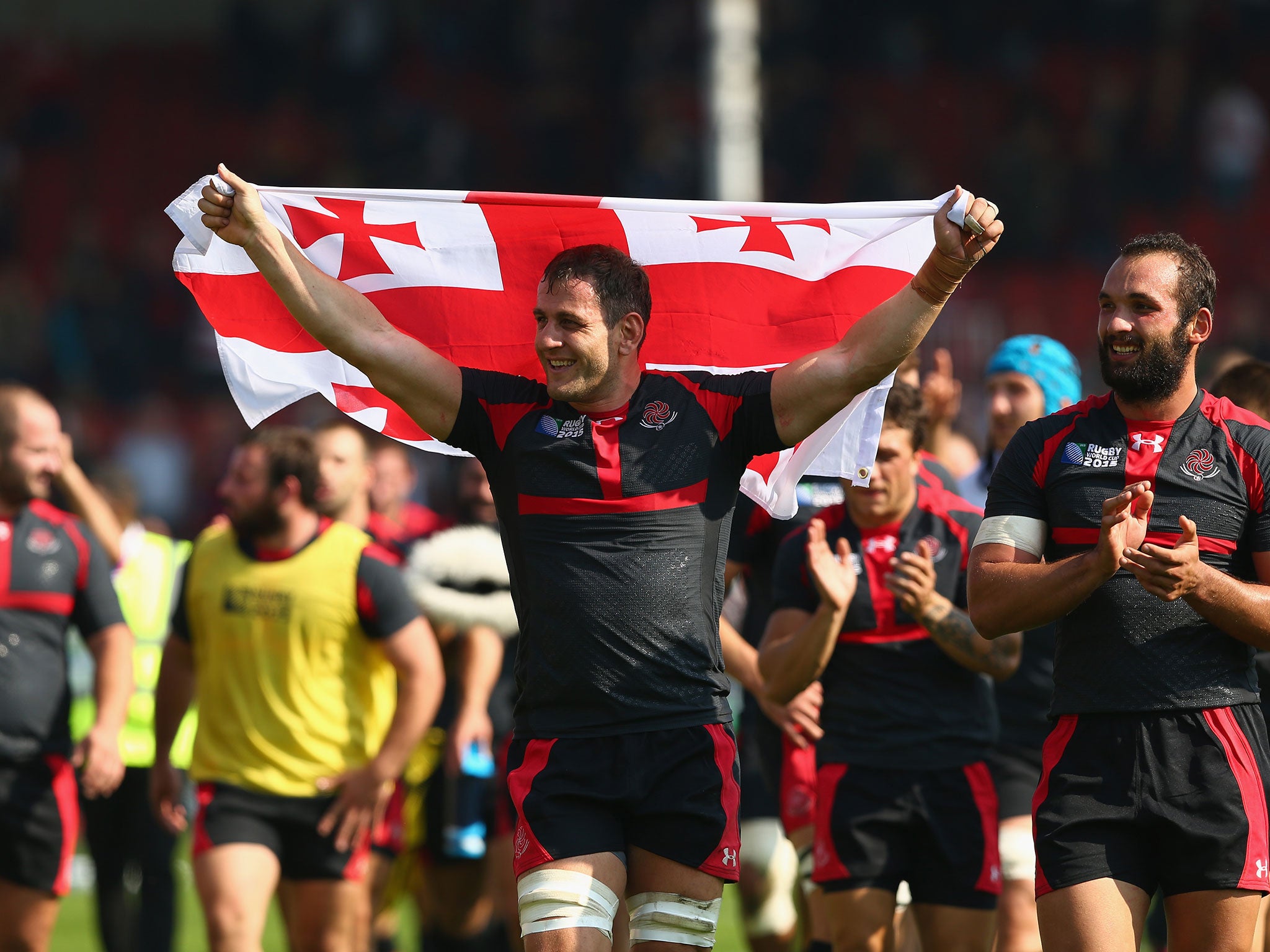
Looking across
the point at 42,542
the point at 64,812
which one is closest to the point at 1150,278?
the point at 42,542

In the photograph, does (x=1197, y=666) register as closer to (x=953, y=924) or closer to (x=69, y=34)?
(x=953, y=924)

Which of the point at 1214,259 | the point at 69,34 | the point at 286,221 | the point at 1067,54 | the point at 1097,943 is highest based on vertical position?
the point at 69,34

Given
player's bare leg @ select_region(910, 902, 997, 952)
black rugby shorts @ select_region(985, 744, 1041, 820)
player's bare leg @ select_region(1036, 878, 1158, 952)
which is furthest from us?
black rugby shorts @ select_region(985, 744, 1041, 820)

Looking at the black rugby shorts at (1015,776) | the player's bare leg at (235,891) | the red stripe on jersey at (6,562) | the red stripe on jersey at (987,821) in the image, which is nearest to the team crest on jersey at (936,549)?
the red stripe on jersey at (987,821)

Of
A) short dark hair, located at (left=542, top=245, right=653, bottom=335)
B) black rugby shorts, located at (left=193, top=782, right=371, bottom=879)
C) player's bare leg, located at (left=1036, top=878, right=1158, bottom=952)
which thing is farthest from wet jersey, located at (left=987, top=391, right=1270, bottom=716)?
black rugby shorts, located at (left=193, top=782, right=371, bottom=879)

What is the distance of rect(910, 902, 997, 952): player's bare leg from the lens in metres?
5.95

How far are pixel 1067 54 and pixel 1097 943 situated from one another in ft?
57.3

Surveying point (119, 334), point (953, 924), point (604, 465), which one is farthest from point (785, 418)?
point (119, 334)

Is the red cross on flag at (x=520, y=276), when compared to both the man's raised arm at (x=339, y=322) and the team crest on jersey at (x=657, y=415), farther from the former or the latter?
Result: the team crest on jersey at (x=657, y=415)

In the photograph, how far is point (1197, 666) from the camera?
4703 mm

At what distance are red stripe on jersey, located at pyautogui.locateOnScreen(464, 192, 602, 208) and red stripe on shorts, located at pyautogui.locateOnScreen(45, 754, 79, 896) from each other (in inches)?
132

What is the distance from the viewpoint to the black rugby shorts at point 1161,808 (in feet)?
15.1

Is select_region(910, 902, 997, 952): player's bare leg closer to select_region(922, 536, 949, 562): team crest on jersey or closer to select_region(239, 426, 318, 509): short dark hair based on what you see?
select_region(922, 536, 949, 562): team crest on jersey

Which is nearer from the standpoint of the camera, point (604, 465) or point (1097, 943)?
point (1097, 943)
